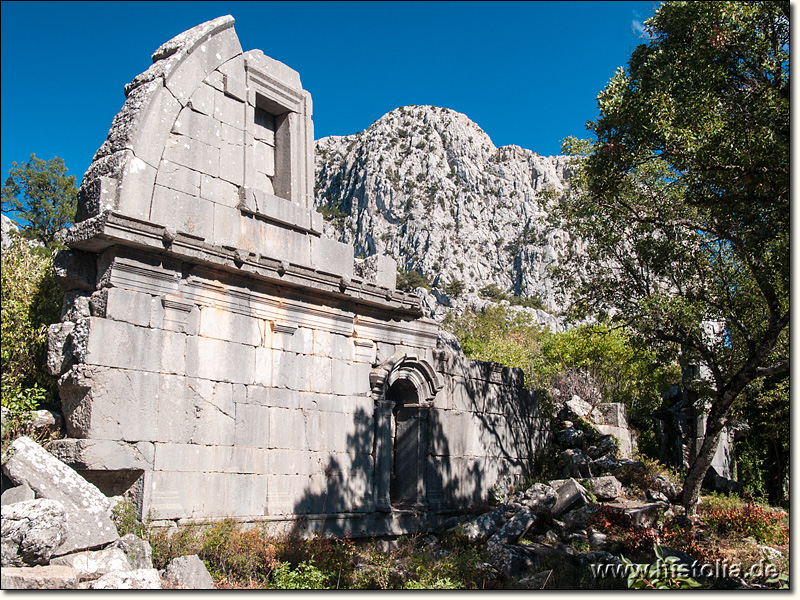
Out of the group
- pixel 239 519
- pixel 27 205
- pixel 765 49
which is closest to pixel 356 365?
pixel 239 519

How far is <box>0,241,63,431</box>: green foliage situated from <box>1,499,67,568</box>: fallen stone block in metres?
2.05

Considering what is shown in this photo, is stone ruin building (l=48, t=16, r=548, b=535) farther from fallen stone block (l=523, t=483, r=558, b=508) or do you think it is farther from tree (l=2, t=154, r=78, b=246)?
tree (l=2, t=154, r=78, b=246)

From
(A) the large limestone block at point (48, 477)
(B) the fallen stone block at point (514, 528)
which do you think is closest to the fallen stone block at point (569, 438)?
(B) the fallen stone block at point (514, 528)

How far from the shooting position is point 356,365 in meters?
11.6

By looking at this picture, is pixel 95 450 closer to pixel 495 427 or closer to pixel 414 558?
pixel 414 558

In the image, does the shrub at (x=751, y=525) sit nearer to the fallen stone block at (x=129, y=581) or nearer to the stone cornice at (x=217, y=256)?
the stone cornice at (x=217, y=256)

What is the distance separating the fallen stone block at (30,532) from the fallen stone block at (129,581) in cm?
59

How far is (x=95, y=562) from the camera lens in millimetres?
7207

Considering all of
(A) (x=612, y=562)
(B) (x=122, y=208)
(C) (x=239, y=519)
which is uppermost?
(B) (x=122, y=208)

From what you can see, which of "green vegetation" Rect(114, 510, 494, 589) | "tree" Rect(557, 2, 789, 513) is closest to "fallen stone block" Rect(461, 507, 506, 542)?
"green vegetation" Rect(114, 510, 494, 589)

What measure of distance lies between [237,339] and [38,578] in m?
4.17

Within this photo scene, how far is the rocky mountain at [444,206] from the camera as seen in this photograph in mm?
72812

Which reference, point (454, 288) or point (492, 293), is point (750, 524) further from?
point (492, 293)

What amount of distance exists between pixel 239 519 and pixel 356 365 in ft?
10.3
